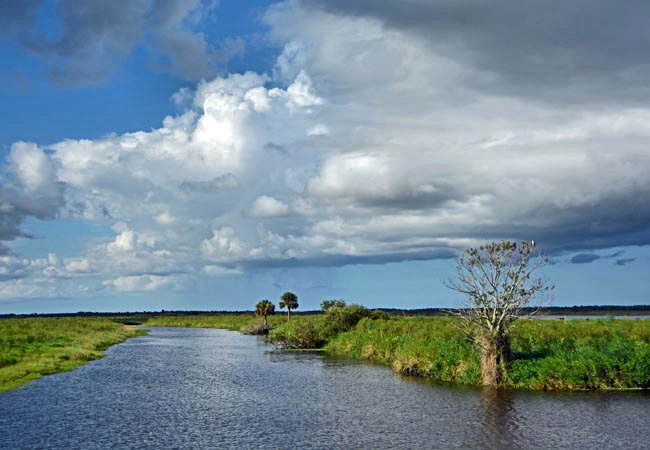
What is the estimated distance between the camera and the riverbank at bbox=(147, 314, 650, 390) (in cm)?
3972

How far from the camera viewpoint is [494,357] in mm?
41656

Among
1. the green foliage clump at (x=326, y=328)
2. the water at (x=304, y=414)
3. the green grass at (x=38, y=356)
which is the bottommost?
the water at (x=304, y=414)

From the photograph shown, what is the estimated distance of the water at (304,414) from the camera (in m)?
27.5

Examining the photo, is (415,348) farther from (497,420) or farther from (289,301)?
(289,301)

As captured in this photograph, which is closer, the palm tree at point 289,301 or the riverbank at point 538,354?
the riverbank at point 538,354

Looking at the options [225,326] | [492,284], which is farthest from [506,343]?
[225,326]

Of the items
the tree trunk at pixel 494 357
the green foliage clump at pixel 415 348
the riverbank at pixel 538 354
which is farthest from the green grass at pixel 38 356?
the tree trunk at pixel 494 357

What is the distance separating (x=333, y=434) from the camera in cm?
2897

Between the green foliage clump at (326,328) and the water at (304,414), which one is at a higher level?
the green foliage clump at (326,328)

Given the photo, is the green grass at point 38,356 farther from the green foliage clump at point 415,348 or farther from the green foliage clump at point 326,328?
the green foliage clump at point 415,348

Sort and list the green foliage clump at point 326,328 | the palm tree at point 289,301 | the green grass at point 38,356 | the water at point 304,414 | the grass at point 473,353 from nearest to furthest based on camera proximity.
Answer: the water at point 304,414
the grass at point 473,353
the green grass at point 38,356
the green foliage clump at point 326,328
the palm tree at point 289,301

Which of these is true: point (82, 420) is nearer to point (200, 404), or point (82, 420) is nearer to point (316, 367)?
point (200, 404)

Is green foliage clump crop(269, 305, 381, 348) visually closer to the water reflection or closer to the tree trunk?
the tree trunk

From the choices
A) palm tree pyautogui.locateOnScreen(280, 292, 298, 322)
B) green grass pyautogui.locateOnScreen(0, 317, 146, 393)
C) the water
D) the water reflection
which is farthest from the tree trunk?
palm tree pyautogui.locateOnScreen(280, 292, 298, 322)
